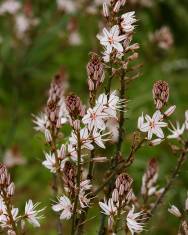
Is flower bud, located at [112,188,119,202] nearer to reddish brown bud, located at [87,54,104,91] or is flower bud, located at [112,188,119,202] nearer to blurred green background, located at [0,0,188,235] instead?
reddish brown bud, located at [87,54,104,91]

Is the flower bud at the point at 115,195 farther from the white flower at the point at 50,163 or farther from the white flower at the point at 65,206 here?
the white flower at the point at 50,163

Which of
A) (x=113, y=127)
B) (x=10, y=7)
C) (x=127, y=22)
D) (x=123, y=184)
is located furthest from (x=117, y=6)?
(x=10, y=7)

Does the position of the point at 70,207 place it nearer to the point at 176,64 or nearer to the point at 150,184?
the point at 150,184

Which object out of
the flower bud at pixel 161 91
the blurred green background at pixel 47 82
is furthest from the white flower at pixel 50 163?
the blurred green background at pixel 47 82

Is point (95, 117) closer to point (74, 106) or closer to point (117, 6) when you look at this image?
point (74, 106)

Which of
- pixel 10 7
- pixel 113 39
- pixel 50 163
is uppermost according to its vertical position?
pixel 10 7

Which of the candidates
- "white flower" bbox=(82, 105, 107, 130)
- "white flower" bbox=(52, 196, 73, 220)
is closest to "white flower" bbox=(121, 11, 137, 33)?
"white flower" bbox=(82, 105, 107, 130)
